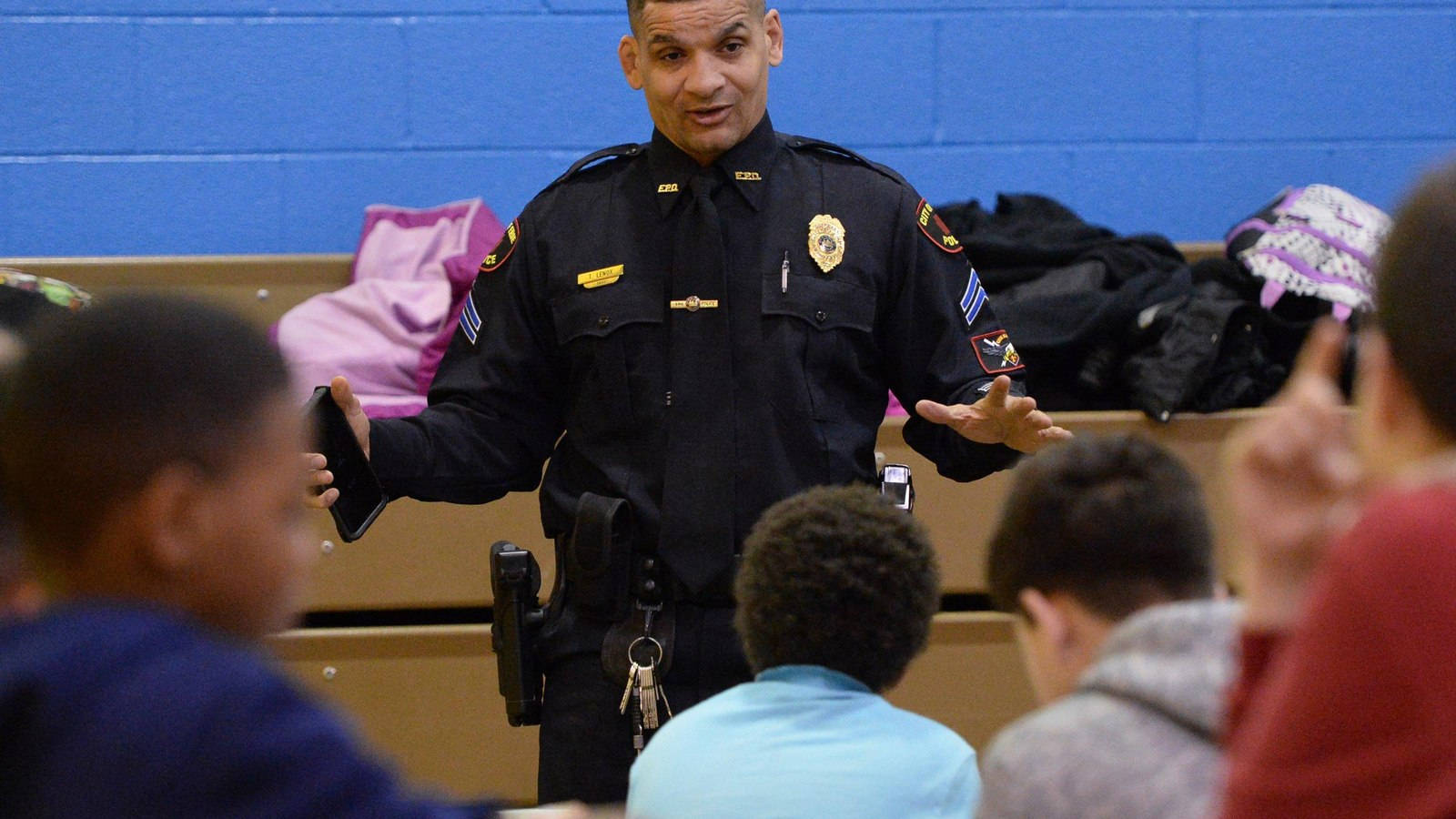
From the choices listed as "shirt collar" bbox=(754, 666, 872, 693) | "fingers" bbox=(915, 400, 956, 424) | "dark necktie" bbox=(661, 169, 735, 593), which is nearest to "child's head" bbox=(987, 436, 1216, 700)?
"shirt collar" bbox=(754, 666, 872, 693)

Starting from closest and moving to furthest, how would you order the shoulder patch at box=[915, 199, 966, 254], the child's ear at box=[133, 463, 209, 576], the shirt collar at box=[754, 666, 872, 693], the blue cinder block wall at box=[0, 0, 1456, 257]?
1. the child's ear at box=[133, 463, 209, 576]
2. the shirt collar at box=[754, 666, 872, 693]
3. the shoulder patch at box=[915, 199, 966, 254]
4. the blue cinder block wall at box=[0, 0, 1456, 257]

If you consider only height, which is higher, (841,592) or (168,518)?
(168,518)

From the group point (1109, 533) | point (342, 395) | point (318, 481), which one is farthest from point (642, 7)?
point (1109, 533)

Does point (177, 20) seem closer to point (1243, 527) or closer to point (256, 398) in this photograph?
point (256, 398)

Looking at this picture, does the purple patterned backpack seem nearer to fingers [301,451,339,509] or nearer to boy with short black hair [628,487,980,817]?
boy with short black hair [628,487,980,817]

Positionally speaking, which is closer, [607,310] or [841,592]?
[841,592]

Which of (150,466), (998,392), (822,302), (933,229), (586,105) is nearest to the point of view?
(150,466)

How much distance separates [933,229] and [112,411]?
149 centimetres

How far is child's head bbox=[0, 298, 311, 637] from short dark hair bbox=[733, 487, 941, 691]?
0.69 metres

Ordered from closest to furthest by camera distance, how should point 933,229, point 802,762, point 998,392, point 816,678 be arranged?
point 802,762
point 816,678
point 998,392
point 933,229

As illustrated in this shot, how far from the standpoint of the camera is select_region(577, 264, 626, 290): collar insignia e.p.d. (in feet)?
6.98

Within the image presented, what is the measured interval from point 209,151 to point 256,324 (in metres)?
2.62

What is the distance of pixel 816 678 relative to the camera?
4.85ft

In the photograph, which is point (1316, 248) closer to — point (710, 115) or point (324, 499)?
point (710, 115)
